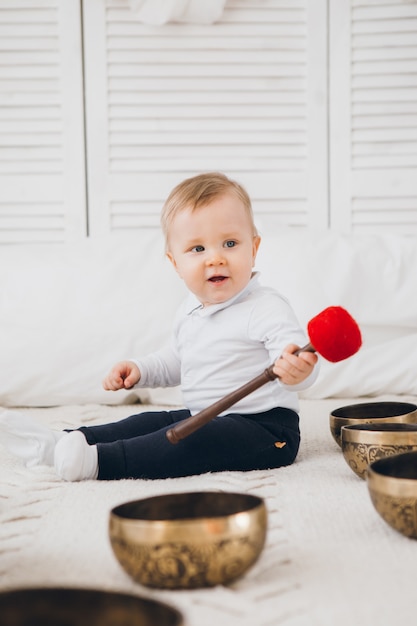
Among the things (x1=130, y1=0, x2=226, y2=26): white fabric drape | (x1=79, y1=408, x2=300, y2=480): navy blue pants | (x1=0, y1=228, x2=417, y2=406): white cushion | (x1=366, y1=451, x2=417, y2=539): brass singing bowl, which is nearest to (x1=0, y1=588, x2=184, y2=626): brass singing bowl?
(x1=366, y1=451, x2=417, y2=539): brass singing bowl

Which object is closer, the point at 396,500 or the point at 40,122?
the point at 396,500

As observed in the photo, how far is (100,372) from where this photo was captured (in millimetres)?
1812

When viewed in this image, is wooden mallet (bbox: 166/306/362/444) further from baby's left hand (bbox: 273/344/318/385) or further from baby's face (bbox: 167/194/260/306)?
baby's face (bbox: 167/194/260/306)

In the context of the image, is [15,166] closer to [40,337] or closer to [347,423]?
[40,337]

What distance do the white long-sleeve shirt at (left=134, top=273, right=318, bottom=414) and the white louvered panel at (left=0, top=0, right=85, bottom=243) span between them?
1.15 m

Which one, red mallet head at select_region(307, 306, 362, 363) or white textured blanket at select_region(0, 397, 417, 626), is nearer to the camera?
white textured blanket at select_region(0, 397, 417, 626)

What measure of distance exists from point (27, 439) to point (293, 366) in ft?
1.37

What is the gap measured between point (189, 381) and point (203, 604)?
72cm

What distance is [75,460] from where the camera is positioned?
3.63ft

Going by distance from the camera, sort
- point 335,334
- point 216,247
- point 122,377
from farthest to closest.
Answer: point 122,377 < point 216,247 < point 335,334

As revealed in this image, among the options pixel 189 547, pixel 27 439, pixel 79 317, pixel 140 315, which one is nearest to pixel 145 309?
pixel 140 315

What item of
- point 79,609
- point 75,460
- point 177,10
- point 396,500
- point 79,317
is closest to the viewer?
point 79,609

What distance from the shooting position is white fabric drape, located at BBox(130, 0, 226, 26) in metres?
2.29

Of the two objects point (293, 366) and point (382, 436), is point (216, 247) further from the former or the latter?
point (382, 436)
